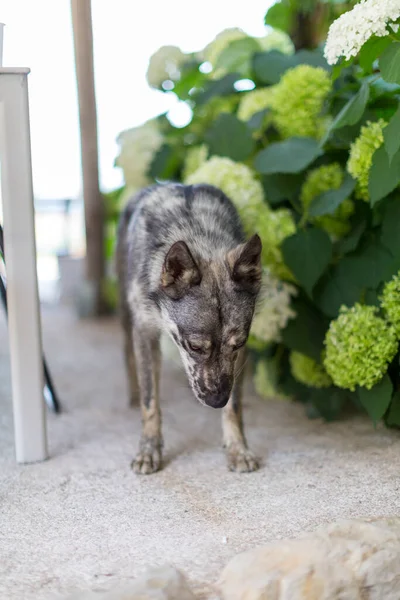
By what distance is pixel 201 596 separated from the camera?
1.65 meters

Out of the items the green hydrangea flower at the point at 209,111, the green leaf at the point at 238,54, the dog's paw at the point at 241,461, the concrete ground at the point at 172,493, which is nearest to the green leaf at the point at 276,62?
the green leaf at the point at 238,54

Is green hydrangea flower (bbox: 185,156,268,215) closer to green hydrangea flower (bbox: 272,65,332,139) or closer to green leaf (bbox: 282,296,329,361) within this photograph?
green hydrangea flower (bbox: 272,65,332,139)

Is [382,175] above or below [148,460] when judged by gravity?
above

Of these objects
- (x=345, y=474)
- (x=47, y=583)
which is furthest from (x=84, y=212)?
(x=47, y=583)

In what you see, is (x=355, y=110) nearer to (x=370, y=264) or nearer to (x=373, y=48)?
(x=373, y=48)

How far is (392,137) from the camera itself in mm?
2176

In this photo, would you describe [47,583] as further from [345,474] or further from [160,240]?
[160,240]

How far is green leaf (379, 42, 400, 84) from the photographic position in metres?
2.12

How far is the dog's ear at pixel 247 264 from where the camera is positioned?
7.40 ft

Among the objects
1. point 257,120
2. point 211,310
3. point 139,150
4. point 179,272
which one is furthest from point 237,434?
point 139,150

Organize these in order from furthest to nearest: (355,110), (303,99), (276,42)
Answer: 1. (276,42)
2. (303,99)
3. (355,110)

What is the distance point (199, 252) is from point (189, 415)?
110 cm

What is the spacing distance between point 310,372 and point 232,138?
115 cm

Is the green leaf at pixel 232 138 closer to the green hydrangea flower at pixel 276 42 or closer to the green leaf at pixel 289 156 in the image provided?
the green leaf at pixel 289 156
